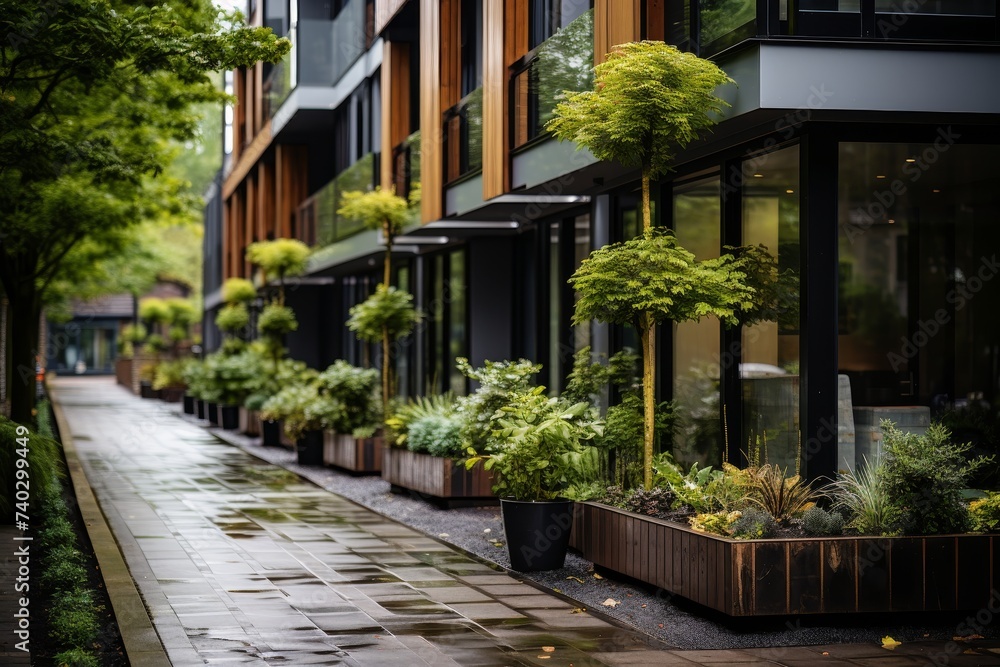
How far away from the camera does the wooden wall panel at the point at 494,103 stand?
15.1 m

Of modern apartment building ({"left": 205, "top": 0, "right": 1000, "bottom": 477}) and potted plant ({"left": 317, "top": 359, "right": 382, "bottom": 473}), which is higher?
modern apartment building ({"left": 205, "top": 0, "right": 1000, "bottom": 477})

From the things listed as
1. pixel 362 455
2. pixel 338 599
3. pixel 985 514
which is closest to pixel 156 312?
pixel 362 455

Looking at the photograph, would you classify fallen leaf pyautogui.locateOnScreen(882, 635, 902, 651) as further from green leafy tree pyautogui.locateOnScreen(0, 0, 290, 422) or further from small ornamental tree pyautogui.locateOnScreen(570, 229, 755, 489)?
green leafy tree pyautogui.locateOnScreen(0, 0, 290, 422)

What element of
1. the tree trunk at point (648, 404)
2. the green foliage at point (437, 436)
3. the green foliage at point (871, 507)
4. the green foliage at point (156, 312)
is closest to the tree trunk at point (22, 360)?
the green foliage at point (437, 436)

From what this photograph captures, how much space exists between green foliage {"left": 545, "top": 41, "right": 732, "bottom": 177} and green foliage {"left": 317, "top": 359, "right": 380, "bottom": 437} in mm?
9699

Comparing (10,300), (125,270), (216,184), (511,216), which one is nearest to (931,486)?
(511,216)

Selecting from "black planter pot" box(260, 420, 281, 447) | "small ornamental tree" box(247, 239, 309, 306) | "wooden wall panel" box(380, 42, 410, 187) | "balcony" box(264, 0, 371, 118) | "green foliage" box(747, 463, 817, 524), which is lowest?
"black planter pot" box(260, 420, 281, 447)

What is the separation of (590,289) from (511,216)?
24.4 feet

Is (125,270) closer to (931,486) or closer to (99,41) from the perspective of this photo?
(99,41)

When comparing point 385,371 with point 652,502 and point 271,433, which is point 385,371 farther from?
point 652,502

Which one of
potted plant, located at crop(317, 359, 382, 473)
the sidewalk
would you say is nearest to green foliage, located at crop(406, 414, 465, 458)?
the sidewalk

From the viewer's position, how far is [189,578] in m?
10.0

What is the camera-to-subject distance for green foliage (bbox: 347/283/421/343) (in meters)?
18.5

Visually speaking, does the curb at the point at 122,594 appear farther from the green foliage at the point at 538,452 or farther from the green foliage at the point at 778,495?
the green foliage at the point at 778,495
